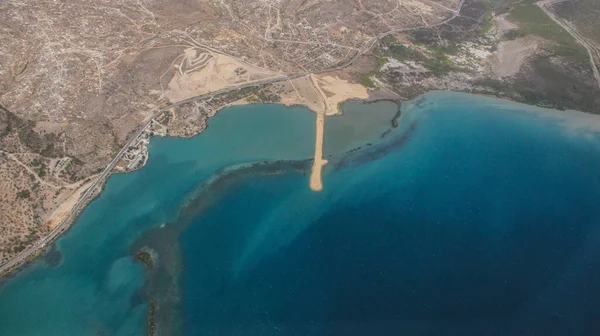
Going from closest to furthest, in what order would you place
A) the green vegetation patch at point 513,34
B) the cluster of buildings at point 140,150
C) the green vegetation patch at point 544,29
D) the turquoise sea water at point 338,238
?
the turquoise sea water at point 338,238
the cluster of buildings at point 140,150
the green vegetation patch at point 544,29
the green vegetation patch at point 513,34

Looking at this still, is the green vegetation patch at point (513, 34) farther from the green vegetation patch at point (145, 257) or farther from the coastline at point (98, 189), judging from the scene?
the green vegetation patch at point (145, 257)

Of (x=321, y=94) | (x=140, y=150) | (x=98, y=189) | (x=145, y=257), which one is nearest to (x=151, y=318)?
(x=145, y=257)

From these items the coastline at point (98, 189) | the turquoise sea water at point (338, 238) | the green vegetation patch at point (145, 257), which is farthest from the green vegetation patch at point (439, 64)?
the green vegetation patch at point (145, 257)

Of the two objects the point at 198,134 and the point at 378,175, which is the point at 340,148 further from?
the point at 198,134

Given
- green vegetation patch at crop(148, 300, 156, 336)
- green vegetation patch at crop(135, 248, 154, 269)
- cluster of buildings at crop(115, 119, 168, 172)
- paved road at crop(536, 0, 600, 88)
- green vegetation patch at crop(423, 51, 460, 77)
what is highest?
paved road at crop(536, 0, 600, 88)

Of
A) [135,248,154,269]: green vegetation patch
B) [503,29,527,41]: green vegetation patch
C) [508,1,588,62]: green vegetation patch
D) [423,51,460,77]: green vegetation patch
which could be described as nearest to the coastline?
[423,51,460,77]: green vegetation patch

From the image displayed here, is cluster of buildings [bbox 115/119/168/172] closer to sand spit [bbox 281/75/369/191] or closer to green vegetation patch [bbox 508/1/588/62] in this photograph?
sand spit [bbox 281/75/369/191]

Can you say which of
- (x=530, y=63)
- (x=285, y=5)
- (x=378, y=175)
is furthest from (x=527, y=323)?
(x=285, y=5)
